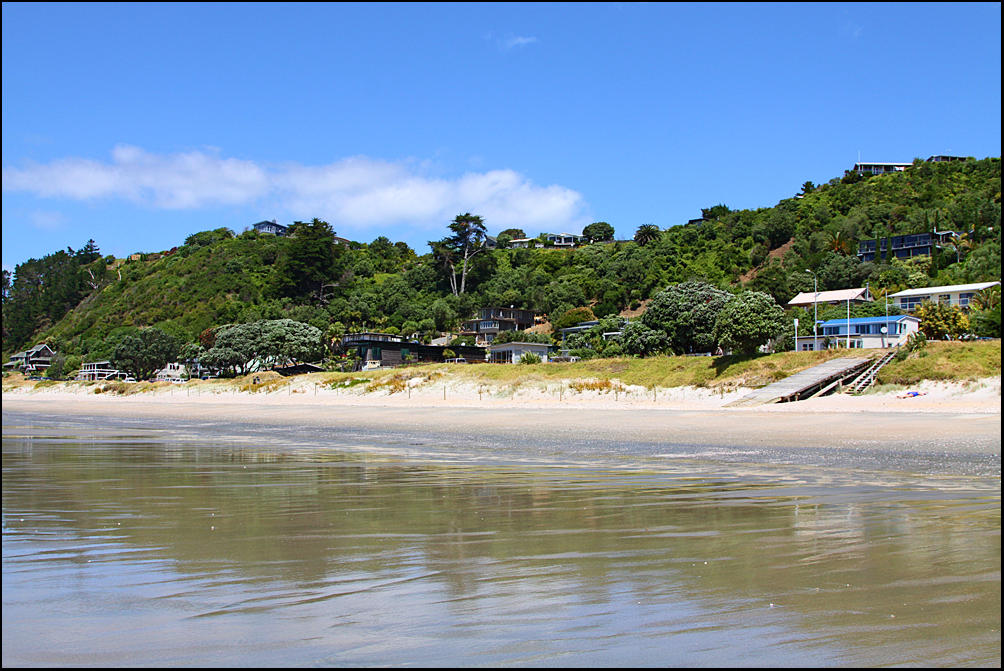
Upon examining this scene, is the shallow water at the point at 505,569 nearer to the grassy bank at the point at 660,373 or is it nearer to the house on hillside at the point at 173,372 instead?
the grassy bank at the point at 660,373

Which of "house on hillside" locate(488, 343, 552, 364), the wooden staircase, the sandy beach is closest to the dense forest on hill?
"house on hillside" locate(488, 343, 552, 364)

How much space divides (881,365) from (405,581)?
37.1 metres

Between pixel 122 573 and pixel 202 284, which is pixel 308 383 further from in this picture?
pixel 202 284

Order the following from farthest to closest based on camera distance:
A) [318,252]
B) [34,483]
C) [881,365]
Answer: [318,252] < [881,365] < [34,483]

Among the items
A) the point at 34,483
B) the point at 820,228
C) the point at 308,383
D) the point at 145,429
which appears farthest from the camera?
the point at 820,228

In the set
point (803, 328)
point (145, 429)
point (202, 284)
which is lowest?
point (145, 429)

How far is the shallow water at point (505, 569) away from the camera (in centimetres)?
406

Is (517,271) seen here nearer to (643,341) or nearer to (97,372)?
(97,372)

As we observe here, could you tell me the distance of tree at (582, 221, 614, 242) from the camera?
146125mm

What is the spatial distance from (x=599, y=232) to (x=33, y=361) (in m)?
98.7

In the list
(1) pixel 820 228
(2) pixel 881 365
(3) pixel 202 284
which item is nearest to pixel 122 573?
(2) pixel 881 365

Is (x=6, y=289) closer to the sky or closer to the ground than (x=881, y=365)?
closer to the sky

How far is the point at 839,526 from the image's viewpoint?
7.19 metres

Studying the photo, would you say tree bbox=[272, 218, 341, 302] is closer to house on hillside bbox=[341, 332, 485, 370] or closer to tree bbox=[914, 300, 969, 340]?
house on hillside bbox=[341, 332, 485, 370]
